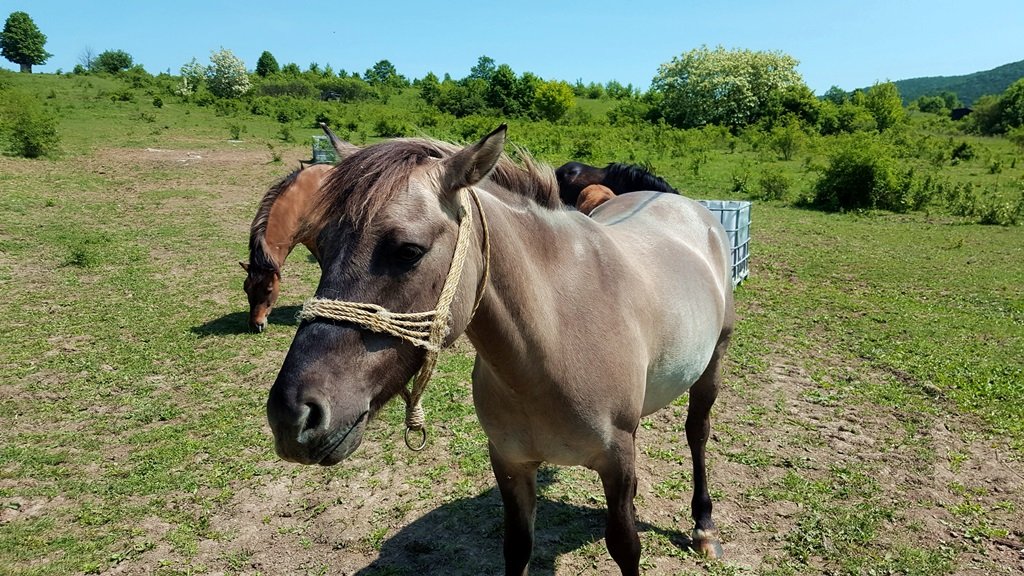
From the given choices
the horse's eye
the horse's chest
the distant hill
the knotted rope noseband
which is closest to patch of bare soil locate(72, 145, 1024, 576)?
the horse's chest

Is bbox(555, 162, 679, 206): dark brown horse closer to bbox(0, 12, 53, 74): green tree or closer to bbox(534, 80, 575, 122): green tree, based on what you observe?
bbox(534, 80, 575, 122): green tree

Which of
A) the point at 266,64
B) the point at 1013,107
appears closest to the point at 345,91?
the point at 266,64

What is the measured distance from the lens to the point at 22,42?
217ft

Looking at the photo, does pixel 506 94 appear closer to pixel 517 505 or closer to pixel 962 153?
pixel 962 153

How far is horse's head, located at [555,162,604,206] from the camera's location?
841cm

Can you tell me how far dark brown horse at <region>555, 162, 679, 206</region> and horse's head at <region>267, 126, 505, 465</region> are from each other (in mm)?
3935

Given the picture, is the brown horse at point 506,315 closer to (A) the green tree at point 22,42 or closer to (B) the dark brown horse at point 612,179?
(B) the dark brown horse at point 612,179

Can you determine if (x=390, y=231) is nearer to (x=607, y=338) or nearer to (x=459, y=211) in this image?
(x=459, y=211)

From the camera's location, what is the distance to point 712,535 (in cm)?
337

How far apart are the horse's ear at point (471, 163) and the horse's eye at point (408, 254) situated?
21 cm

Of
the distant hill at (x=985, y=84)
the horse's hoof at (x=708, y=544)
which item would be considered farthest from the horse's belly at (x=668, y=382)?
the distant hill at (x=985, y=84)

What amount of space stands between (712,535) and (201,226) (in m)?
11.6

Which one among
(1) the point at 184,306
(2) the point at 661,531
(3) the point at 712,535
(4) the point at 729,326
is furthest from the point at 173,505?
(1) the point at 184,306

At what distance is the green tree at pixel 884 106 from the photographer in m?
35.2
